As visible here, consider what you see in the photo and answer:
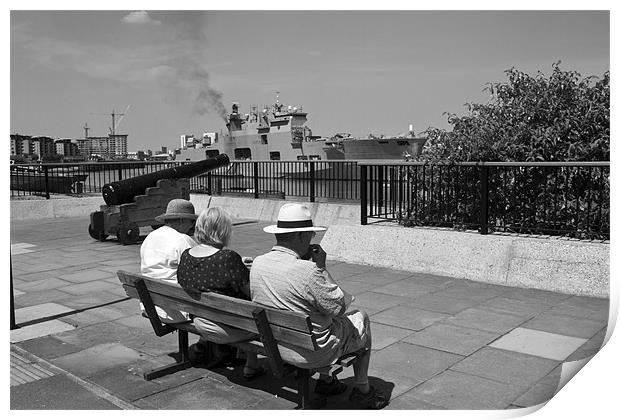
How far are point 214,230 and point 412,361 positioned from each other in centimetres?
190

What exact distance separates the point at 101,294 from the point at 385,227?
396 centimetres

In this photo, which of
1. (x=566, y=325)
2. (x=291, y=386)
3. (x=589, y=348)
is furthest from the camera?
(x=566, y=325)

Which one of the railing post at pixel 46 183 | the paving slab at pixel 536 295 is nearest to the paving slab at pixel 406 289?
the paving slab at pixel 536 295

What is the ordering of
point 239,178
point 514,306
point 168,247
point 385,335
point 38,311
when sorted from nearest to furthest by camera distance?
point 168,247 → point 385,335 → point 514,306 → point 38,311 → point 239,178

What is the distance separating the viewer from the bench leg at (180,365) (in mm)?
4543

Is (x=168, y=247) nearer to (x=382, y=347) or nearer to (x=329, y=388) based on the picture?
(x=329, y=388)

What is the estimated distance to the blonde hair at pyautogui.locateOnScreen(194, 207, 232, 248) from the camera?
4.27 metres

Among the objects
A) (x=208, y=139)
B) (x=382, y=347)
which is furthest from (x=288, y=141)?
(x=382, y=347)

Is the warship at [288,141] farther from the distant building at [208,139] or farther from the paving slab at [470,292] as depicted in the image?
the paving slab at [470,292]

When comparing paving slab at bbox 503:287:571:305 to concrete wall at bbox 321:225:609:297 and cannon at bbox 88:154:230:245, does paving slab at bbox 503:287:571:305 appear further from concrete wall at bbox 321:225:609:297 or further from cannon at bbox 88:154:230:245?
cannon at bbox 88:154:230:245

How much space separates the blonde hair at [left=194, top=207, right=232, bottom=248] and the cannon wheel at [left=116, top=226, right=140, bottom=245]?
7.39 metres

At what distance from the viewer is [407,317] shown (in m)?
6.12

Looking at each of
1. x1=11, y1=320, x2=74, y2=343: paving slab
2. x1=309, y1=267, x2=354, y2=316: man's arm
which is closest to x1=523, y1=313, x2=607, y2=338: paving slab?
x1=309, y1=267, x2=354, y2=316: man's arm

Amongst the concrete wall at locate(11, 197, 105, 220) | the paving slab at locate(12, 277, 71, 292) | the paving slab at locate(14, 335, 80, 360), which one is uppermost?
the concrete wall at locate(11, 197, 105, 220)
